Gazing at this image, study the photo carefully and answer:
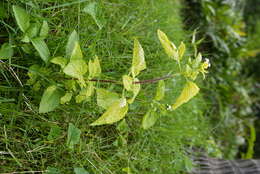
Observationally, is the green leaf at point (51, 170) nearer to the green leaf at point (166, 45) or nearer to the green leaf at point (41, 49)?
the green leaf at point (41, 49)

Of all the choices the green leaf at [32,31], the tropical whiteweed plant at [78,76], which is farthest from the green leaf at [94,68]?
the green leaf at [32,31]

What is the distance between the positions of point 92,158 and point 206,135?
1.84ft

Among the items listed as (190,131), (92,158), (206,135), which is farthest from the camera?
(206,135)

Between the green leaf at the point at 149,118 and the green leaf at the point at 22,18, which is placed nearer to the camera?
the green leaf at the point at 22,18

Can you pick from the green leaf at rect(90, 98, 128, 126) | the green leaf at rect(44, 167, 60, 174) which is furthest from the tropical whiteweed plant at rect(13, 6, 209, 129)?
the green leaf at rect(44, 167, 60, 174)

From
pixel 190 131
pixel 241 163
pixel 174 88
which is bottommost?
pixel 241 163

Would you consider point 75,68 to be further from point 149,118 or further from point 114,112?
point 149,118

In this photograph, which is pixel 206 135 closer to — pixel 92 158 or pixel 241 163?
pixel 241 163

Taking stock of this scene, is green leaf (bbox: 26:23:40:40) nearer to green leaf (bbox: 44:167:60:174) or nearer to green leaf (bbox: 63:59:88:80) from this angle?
green leaf (bbox: 63:59:88:80)

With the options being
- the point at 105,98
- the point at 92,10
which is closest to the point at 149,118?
the point at 105,98

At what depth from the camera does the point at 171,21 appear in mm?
1116

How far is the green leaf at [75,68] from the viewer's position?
481 millimetres

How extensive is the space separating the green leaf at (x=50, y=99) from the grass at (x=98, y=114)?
0.15 feet

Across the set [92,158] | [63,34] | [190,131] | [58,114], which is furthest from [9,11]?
[190,131]
